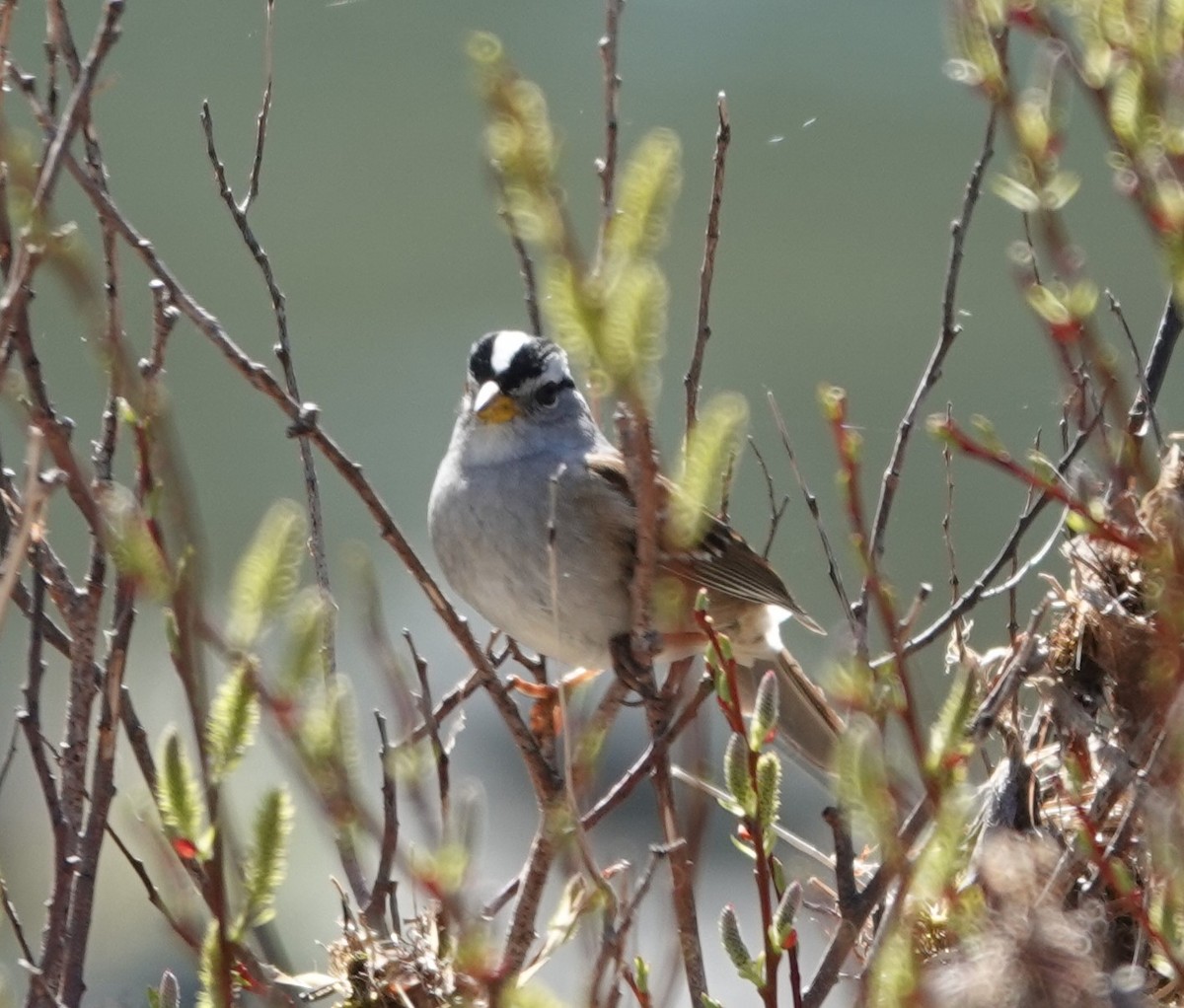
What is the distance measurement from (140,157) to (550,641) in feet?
9.73

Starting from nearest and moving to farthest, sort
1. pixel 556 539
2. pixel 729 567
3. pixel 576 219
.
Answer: pixel 556 539 → pixel 729 567 → pixel 576 219

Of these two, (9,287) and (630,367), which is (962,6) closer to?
(630,367)

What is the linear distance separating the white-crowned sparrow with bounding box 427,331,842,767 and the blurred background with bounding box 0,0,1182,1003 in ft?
5.44

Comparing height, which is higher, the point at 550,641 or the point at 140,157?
the point at 140,157

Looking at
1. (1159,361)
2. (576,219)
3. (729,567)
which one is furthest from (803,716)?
(576,219)

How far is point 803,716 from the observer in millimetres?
3141

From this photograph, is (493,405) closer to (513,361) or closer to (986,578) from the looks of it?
(513,361)

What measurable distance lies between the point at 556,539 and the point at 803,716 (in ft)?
2.01

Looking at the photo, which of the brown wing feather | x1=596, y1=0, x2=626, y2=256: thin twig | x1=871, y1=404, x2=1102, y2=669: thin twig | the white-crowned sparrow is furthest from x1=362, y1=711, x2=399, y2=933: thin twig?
the brown wing feather

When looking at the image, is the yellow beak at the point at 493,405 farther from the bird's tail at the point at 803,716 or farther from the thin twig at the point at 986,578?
the thin twig at the point at 986,578

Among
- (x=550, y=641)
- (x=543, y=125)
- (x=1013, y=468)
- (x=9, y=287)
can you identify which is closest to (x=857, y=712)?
(x=1013, y=468)

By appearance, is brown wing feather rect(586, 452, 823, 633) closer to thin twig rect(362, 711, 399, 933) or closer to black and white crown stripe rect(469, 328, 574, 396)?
black and white crown stripe rect(469, 328, 574, 396)

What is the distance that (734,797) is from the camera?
4.19 ft

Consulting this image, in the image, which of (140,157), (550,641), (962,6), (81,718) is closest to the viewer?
(962,6)
